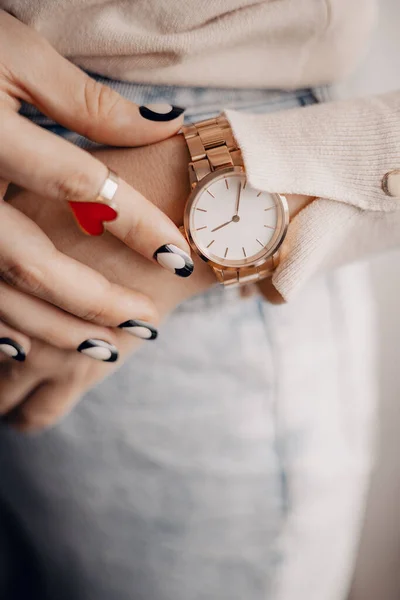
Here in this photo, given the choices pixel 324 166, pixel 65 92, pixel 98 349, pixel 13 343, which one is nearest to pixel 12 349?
pixel 13 343

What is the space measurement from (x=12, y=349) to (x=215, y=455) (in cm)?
32

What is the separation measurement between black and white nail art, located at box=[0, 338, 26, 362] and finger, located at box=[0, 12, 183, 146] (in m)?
0.28

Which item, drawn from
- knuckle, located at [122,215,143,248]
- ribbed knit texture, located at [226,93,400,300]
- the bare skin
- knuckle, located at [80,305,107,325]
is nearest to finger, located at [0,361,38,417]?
the bare skin

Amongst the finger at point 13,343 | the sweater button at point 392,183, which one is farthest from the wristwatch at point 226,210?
the finger at point 13,343

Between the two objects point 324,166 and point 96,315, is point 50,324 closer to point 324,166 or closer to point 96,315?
point 96,315

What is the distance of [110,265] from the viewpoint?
62 centimetres

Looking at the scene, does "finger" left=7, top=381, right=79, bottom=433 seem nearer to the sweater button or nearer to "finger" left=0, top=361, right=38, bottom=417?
"finger" left=0, top=361, right=38, bottom=417

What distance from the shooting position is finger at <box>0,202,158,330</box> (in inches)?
22.2

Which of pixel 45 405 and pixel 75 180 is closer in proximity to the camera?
pixel 75 180

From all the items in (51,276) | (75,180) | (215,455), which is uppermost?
(75,180)

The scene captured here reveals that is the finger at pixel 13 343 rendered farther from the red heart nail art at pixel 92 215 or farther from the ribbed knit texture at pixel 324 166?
the ribbed knit texture at pixel 324 166

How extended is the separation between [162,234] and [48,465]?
44cm

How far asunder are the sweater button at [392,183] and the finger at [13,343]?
0.47 m

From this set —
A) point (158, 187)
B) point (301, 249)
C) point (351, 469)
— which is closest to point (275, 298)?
point (301, 249)
